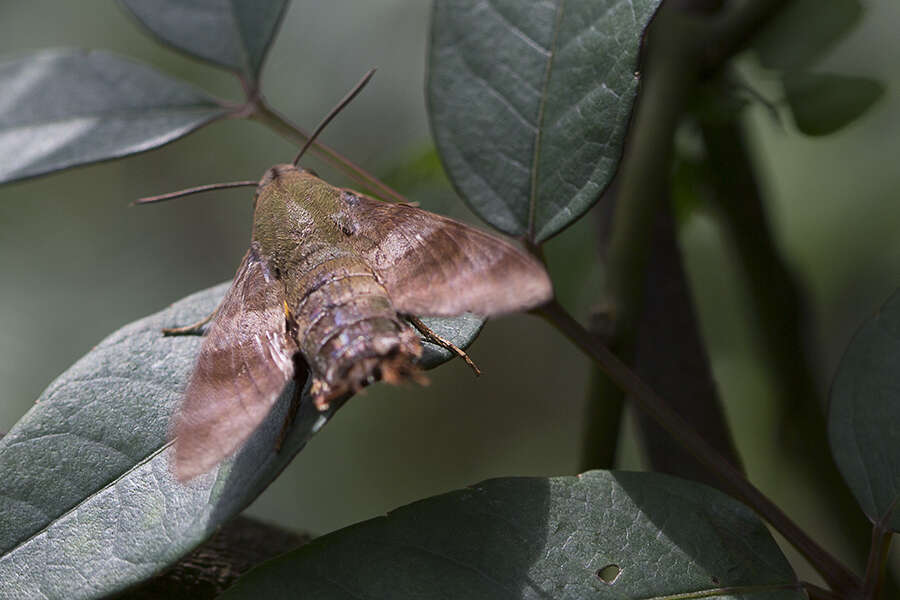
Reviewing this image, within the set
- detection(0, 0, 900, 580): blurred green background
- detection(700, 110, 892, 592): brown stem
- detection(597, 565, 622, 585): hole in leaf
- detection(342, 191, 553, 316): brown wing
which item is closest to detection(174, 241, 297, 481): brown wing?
detection(342, 191, 553, 316): brown wing

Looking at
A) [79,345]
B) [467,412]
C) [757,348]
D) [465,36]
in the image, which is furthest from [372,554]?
[467,412]

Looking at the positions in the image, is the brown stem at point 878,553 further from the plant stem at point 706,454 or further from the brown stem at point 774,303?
the brown stem at point 774,303

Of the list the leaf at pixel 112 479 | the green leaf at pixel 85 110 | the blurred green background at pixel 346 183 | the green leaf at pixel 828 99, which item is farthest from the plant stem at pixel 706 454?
the blurred green background at pixel 346 183

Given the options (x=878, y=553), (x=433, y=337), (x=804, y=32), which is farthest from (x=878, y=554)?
(x=804, y=32)

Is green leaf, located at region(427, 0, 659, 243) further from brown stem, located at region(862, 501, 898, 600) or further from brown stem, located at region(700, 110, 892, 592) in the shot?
brown stem, located at region(700, 110, 892, 592)

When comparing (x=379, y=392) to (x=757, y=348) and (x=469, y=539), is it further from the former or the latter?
(x=469, y=539)

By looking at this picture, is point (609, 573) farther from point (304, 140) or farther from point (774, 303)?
point (774, 303)
